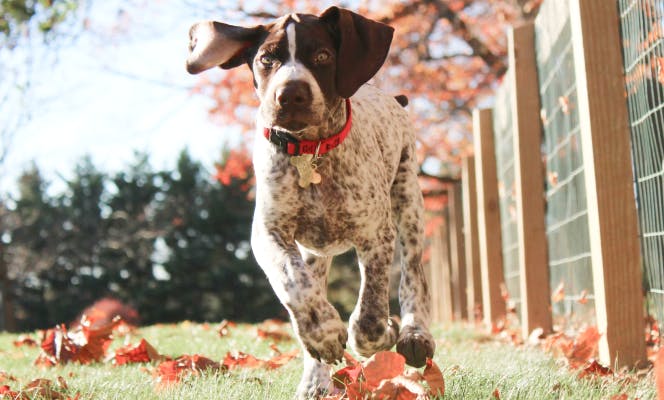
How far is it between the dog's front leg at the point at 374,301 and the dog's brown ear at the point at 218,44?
86cm

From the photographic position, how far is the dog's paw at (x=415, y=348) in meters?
2.75

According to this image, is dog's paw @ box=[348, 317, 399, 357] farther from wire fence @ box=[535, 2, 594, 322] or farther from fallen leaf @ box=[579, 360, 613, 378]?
wire fence @ box=[535, 2, 594, 322]

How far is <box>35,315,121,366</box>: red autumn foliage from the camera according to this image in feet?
13.0

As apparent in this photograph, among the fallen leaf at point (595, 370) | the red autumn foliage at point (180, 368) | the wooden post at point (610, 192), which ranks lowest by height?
the fallen leaf at point (595, 370)

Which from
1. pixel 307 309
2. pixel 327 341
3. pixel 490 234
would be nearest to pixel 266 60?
pixel 307 309

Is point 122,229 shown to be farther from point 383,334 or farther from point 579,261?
point 383,334

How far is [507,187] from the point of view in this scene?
730 centimetres

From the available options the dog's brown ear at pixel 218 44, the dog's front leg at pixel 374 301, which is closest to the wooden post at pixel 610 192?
the dog's front leg at pixel 374 301

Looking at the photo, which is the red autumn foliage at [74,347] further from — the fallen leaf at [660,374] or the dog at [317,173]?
the fallen leaf at [660,374]

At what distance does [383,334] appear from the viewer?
8.93 feet

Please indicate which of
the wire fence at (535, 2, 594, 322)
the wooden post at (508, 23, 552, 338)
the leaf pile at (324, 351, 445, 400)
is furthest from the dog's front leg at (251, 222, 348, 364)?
the wooden post at (508, 23, 552, 338)

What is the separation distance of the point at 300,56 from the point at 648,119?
180 cm

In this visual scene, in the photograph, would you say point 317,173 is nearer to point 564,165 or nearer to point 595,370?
point 595,370

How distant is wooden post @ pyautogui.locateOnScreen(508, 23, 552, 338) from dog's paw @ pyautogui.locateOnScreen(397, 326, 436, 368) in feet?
8.49
